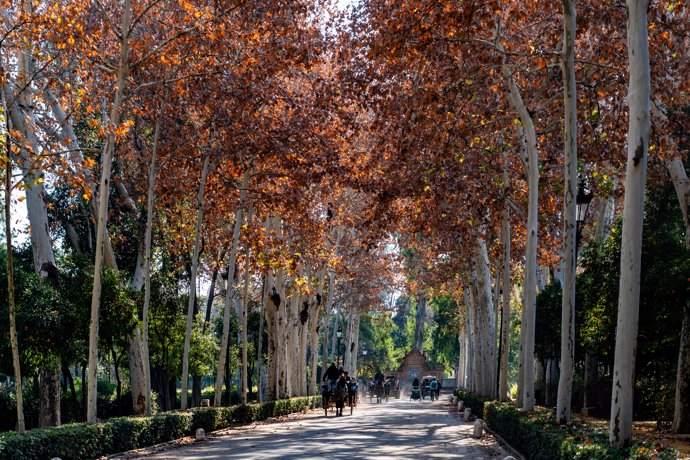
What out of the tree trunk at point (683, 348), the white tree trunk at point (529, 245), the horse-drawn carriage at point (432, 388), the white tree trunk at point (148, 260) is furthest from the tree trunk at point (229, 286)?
Answer: the horse-drawn carriage at point (432, 388)

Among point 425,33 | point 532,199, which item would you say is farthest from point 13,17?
point 532,199

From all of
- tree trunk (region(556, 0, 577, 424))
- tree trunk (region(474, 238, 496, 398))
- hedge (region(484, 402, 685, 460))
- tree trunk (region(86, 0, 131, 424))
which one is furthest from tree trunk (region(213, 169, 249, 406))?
tree trunk (region(556, 0, 577, 424))

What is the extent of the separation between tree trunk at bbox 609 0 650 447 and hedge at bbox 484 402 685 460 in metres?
0.41

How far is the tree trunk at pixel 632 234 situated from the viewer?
993cm

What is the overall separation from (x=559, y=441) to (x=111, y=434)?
8123 millimetres

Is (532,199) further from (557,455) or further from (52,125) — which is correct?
(52,125)

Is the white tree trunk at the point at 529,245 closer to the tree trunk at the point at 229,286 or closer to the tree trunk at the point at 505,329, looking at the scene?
the tree trunk at the point at 505,329

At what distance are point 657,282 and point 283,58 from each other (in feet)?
32.1

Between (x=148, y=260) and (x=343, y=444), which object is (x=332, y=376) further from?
(x=343, y=444)

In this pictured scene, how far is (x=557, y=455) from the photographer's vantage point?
1059 centimetres

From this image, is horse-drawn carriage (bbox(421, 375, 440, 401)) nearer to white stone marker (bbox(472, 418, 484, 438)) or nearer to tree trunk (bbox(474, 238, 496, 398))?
tree trunk (bbox(474, 238, 496, 398))

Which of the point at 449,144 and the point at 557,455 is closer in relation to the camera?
the point at 557,455

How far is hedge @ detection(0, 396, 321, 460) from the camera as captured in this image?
1197 cm

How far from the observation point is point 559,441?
10852mm
